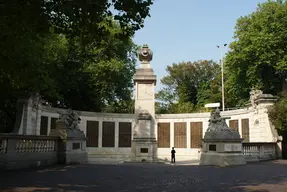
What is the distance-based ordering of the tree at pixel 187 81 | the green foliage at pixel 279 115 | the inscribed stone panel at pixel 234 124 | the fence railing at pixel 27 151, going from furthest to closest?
the tree at pixel 187 81, the inscribed stone panel at pixel 234 124, the green foliage at pixel 279 115, the fence railing at pixel 27 151

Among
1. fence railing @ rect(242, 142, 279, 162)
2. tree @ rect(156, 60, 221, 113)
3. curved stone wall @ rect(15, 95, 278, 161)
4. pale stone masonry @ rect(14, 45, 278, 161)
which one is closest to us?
fence railing @ rect(242, 142, 279, 162)

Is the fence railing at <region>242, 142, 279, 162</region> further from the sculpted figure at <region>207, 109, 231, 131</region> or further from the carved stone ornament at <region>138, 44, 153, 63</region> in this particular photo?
the carved stone ornament at <region>138, 44, 153, 63</region>

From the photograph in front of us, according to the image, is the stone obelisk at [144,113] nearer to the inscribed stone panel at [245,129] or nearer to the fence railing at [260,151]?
the fence railing at [260,151]

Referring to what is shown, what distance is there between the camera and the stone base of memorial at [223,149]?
17125mm

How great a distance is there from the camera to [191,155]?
1232 inches

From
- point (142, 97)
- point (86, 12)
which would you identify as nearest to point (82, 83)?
point (142, 97)

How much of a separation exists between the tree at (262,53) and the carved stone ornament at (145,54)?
12189 mm

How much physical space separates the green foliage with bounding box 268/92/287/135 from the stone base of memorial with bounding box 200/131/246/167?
22.5 ft

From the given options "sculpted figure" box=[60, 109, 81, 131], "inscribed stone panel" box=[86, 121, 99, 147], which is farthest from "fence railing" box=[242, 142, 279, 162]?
"inscribed stone panel" box=[86, 121, 99, 147]

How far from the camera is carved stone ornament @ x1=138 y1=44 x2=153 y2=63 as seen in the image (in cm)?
2573

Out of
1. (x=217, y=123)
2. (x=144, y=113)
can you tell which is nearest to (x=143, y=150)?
(x=144, y=113)

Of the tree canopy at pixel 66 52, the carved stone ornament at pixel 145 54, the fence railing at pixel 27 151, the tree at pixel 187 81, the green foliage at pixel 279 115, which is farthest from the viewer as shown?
the tree at pixel 187 81

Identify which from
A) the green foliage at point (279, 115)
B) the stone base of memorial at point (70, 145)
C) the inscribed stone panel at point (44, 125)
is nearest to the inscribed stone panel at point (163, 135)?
the green foliage at point (279, 115)

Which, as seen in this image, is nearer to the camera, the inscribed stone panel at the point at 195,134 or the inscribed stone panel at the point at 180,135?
the inscribed stone panel at the point at 195,134
